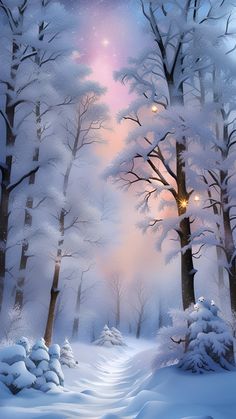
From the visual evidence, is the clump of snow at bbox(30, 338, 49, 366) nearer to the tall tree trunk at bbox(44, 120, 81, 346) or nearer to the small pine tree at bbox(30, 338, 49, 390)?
the small pine tree at bbox(30, 338, 49, 390)

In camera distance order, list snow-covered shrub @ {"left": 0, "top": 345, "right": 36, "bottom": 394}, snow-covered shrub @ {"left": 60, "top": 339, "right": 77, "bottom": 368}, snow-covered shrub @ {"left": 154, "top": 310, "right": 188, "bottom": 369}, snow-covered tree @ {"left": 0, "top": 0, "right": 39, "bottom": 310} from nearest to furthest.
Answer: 1. snow-covered shrub @ {"left": 0, "top": 345, "right": 36, "bottom": 394}
2. snow-covered shrub @ {"left": 154, "top": 310, "right": 188, "bottom": 369}
3. snow-covered tree @ {"left": 0, "top": 0, "right": 39, "bottom": 310}
4. snow-covered shrub @ {"left": 60, "top": 339, "right": 77, "bottom": 368}

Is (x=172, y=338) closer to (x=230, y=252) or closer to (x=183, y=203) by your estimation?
(x=183, y=203)

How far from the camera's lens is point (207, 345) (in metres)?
7.56

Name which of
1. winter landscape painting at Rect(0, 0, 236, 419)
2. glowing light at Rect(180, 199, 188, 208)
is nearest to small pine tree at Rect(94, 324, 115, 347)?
winter landscape painting at Rect(0, 0, 236, 419)

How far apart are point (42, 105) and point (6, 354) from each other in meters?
10.1

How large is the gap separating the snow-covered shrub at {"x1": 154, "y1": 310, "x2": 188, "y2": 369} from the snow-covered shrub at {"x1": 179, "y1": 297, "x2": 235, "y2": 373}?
0.68 feet

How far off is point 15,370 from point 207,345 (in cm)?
355

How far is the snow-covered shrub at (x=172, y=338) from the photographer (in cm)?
814

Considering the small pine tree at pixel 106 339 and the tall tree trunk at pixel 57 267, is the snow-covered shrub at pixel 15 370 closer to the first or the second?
the tall tree trunk at pixel 57 267

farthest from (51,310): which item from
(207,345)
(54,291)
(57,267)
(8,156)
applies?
(207,345)

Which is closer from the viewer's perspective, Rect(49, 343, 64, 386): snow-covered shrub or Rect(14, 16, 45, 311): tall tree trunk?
Rect(49, 343, 64, 386): snow-covered shrub

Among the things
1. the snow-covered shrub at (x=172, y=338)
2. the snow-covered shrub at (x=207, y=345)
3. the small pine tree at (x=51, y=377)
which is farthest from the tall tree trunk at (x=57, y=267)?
the snow-covered shrub at (x=207, y=345)

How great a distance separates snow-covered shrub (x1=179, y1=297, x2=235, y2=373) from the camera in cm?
745

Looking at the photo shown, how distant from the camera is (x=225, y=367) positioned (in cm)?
755
